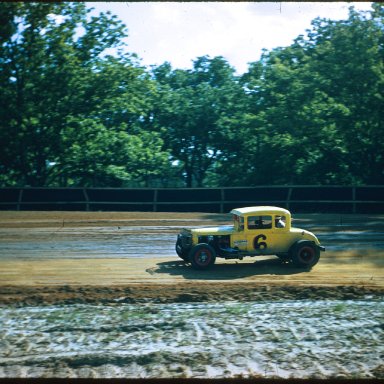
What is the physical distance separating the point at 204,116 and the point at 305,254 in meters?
4.04

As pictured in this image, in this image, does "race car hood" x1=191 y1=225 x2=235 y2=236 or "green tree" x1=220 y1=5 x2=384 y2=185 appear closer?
"race car hood" x1=191 y1=225 x2=235 y2=236

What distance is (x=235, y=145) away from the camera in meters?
15.0

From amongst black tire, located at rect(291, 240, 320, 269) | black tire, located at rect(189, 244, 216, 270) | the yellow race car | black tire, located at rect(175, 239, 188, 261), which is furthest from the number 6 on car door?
black tire, located at rect(175, 239, 188, 261)

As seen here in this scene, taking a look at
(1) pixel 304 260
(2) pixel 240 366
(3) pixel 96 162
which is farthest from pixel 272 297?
(3) pixel 96 162

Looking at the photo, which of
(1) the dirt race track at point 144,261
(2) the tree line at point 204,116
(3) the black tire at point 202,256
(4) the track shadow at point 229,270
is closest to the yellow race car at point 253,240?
(3) the black tire at point 202,256

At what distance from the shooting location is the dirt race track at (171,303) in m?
9.17

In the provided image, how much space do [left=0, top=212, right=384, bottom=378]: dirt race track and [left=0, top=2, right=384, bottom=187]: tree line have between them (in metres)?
1.53

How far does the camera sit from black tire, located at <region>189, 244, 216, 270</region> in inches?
543

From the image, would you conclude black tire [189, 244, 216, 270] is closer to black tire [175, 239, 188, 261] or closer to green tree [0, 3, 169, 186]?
black tire [175, 239, 188, 261]

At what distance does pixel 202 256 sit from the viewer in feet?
45.4

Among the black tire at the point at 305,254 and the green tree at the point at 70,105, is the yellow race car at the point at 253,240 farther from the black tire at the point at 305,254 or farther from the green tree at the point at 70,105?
the green tree at the point at 70,105

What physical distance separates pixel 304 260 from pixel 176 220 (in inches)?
160

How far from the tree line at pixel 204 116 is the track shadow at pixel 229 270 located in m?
2.05

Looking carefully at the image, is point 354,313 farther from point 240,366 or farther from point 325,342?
point 240,366
